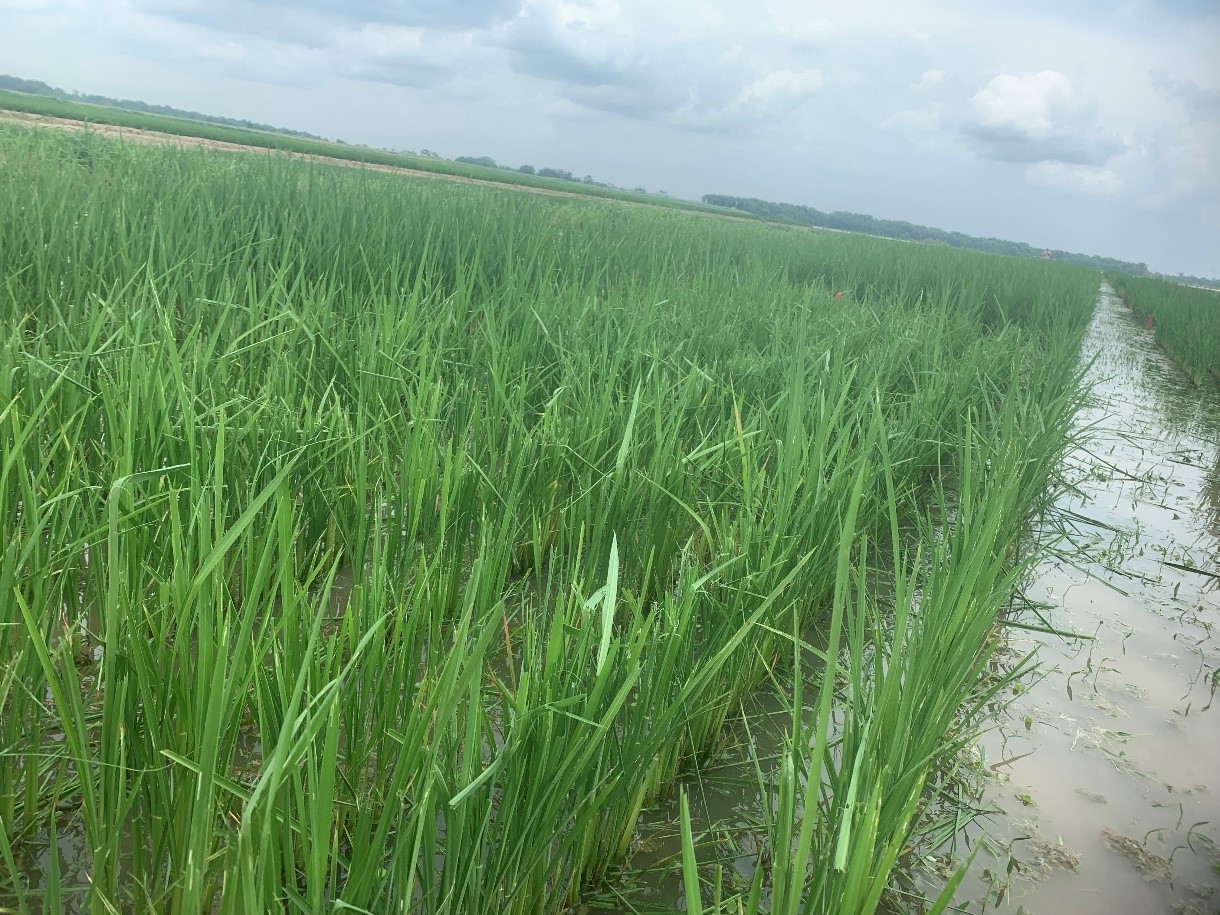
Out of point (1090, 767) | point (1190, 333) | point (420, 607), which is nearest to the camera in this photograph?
point (420, 607)

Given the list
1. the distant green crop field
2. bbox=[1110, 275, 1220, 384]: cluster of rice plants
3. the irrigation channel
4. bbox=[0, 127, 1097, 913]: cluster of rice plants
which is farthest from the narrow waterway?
the distant green crop field

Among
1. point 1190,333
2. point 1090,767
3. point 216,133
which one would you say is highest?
point 216,133

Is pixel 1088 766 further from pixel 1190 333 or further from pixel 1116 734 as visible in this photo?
pixel 1190 333

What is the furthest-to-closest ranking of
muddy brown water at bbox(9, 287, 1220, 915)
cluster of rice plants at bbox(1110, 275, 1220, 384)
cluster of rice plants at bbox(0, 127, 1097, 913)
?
cluster of rice plants at bbox(1110, 275, 1220, 384), muddy brown water at bbox(9, 287, 1220, 915), cluster of rice plants at bbox(0, 127, 1097, 913)

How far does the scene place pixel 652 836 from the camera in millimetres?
1308

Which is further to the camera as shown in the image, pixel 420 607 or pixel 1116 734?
pixel 1116 734

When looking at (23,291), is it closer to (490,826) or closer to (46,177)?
(46,177)

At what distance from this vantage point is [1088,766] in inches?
69.6

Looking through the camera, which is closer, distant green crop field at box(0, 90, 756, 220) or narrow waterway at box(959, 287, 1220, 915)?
narrow waterway at box(959, 287, 1220, 915)

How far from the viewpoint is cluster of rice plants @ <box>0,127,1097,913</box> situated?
865mm

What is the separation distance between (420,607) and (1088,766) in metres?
1.50

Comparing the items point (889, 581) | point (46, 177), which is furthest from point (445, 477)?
point (46, 177)

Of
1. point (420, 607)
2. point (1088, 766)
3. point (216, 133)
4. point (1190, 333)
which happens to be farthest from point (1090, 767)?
point (216, 133)

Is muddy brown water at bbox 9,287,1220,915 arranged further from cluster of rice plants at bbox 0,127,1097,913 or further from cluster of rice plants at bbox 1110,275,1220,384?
cluster of rice plants at bbox 1110,275,1220,384
